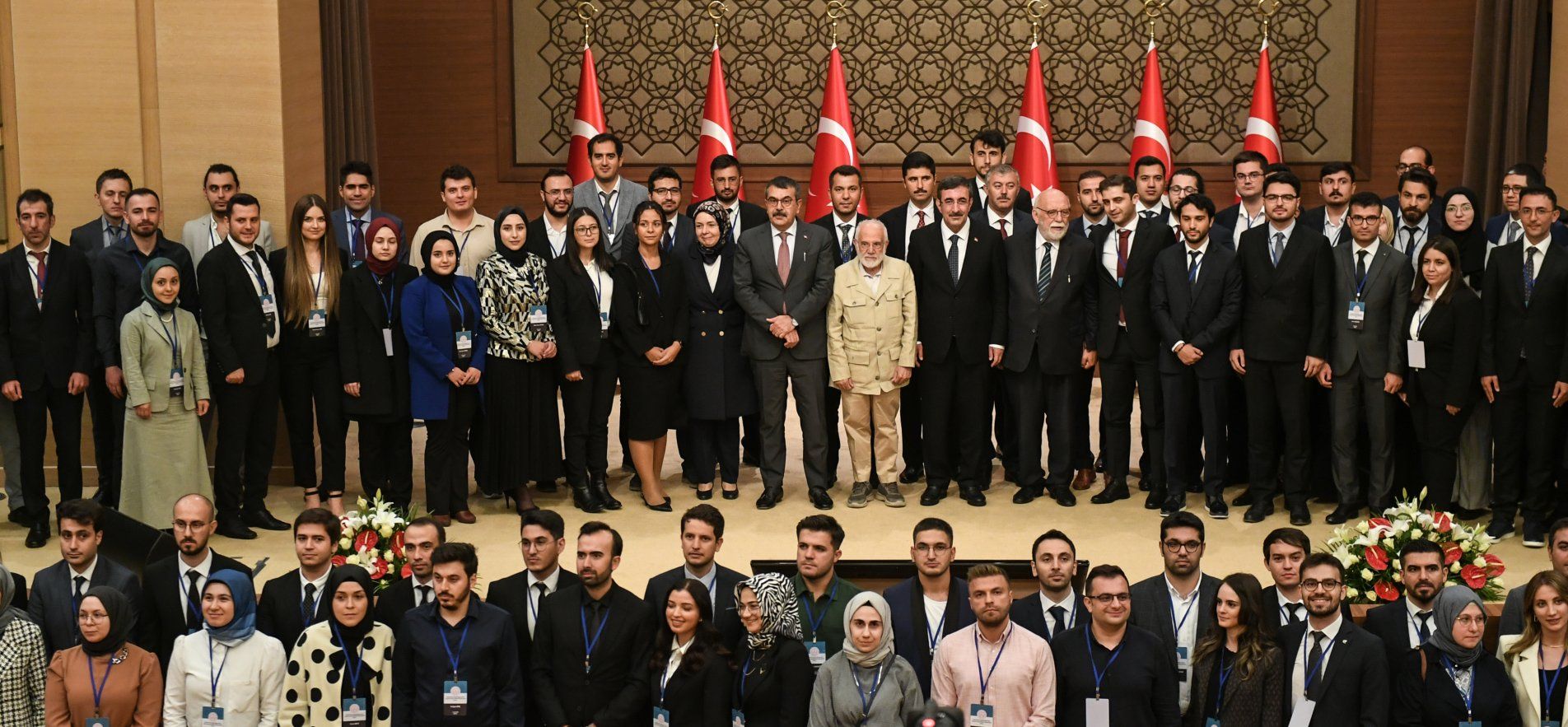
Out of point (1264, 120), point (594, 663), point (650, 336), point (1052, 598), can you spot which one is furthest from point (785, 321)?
point (1264, 120)

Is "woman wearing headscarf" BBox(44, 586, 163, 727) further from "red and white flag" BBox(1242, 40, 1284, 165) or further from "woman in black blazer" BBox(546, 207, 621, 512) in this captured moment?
"red and white flag" BBox(1242, 40, 1284, 165)

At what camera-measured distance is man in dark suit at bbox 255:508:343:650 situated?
5.88 metres

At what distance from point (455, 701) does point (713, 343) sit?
2.58 metres

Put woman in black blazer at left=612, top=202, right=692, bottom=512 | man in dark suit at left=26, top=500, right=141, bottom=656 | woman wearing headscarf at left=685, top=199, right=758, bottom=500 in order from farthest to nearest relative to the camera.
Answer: woman wearing headscarf at left=685, top=199, right=758, bottom=500
woman in black blazer at left=612, top=202, right=692, bottom=512
man in dark suit at left=26, top=500, right=141, bottom=656

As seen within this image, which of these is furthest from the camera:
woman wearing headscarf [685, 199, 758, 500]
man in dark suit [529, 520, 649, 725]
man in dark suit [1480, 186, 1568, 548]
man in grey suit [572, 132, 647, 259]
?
man in grey suit [572, 132, 647, 259]

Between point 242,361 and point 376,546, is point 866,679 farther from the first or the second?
point 242,361

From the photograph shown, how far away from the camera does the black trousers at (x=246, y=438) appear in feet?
24.5

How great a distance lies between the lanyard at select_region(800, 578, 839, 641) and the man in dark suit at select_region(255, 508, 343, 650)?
156 cm

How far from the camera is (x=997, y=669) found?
18.2 ft

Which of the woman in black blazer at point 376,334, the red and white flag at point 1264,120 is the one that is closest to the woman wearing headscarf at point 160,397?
the woman in black blazer at point 376,334

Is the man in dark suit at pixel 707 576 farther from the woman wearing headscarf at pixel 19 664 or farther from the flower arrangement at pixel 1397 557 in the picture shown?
the flower arrangement at pixel 1397 557

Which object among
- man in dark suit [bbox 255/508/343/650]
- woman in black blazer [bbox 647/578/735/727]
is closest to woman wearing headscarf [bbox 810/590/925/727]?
woman in black blazer [bbox 647/578/735/727]

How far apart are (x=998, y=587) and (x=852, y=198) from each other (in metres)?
2.75

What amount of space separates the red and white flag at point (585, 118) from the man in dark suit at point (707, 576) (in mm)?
4517
